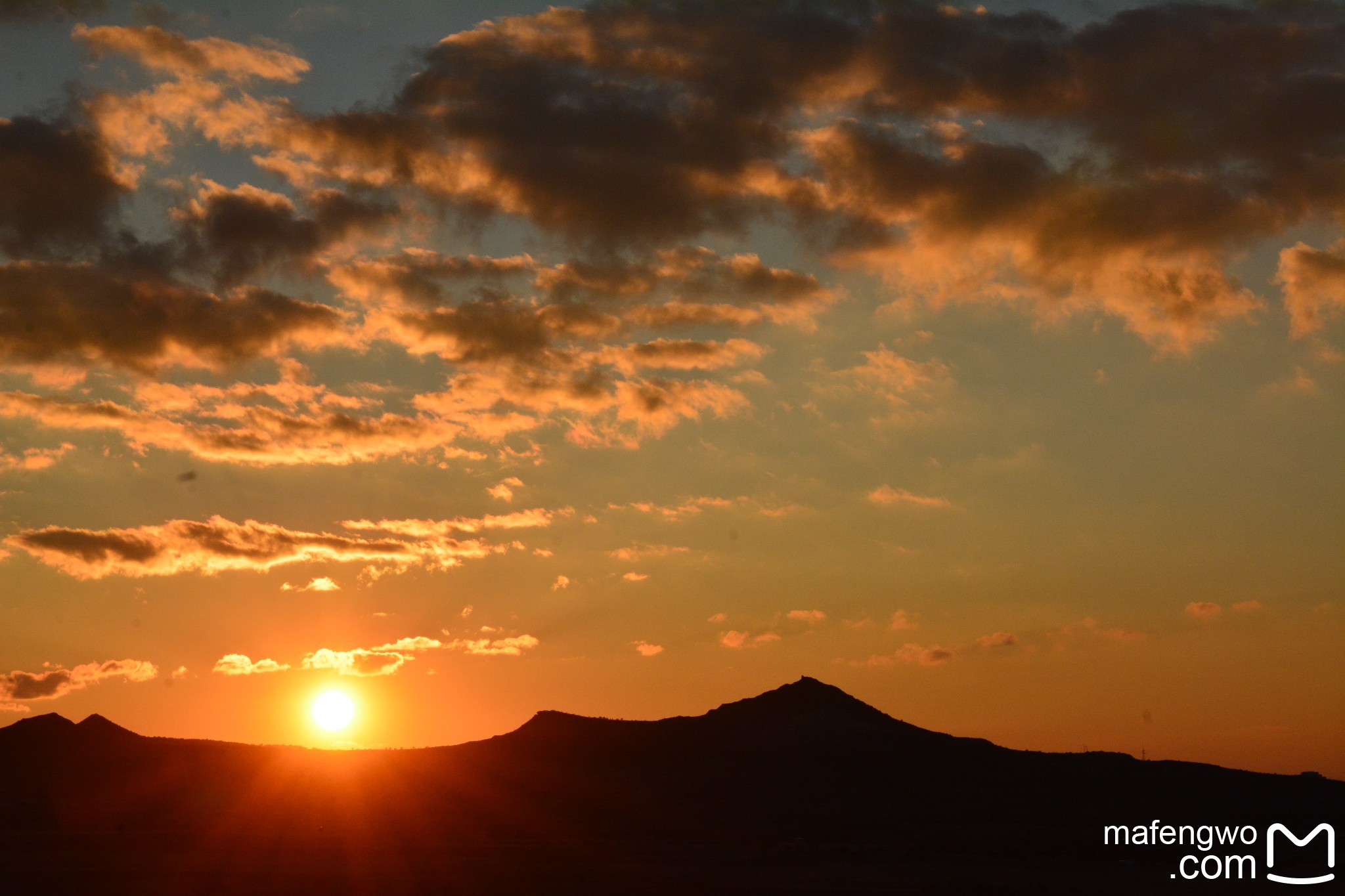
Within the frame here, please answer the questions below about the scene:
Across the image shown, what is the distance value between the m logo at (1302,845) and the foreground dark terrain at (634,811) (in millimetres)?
745

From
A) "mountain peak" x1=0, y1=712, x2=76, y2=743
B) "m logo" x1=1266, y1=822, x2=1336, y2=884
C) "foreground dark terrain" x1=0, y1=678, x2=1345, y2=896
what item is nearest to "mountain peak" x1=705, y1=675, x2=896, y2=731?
"foreground dark terrain" x1=0, y1=678, x2=1345, y2=896

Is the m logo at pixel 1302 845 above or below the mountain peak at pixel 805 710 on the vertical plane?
below

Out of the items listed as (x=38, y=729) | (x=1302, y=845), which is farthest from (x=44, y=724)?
(x=1302, y=845)

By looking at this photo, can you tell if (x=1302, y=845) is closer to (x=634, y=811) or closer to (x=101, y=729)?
(x=634, y=811)

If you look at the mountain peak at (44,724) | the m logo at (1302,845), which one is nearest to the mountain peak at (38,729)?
the mountain peak at (44,724)

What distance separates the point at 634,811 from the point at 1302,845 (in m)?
48.1

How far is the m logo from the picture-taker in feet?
204

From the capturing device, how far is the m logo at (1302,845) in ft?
204

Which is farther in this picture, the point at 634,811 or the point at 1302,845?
the point at 634,811

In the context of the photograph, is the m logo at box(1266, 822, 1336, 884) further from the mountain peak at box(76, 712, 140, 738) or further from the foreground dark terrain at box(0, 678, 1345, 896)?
the mountain peak at box(76, 712, 140, 738)

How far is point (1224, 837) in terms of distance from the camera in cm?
7938

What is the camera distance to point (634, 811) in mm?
98375

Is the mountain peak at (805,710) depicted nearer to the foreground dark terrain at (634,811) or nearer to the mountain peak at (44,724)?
the foreground dark terrain at (634,811)

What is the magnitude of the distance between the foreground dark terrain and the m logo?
74 cm
